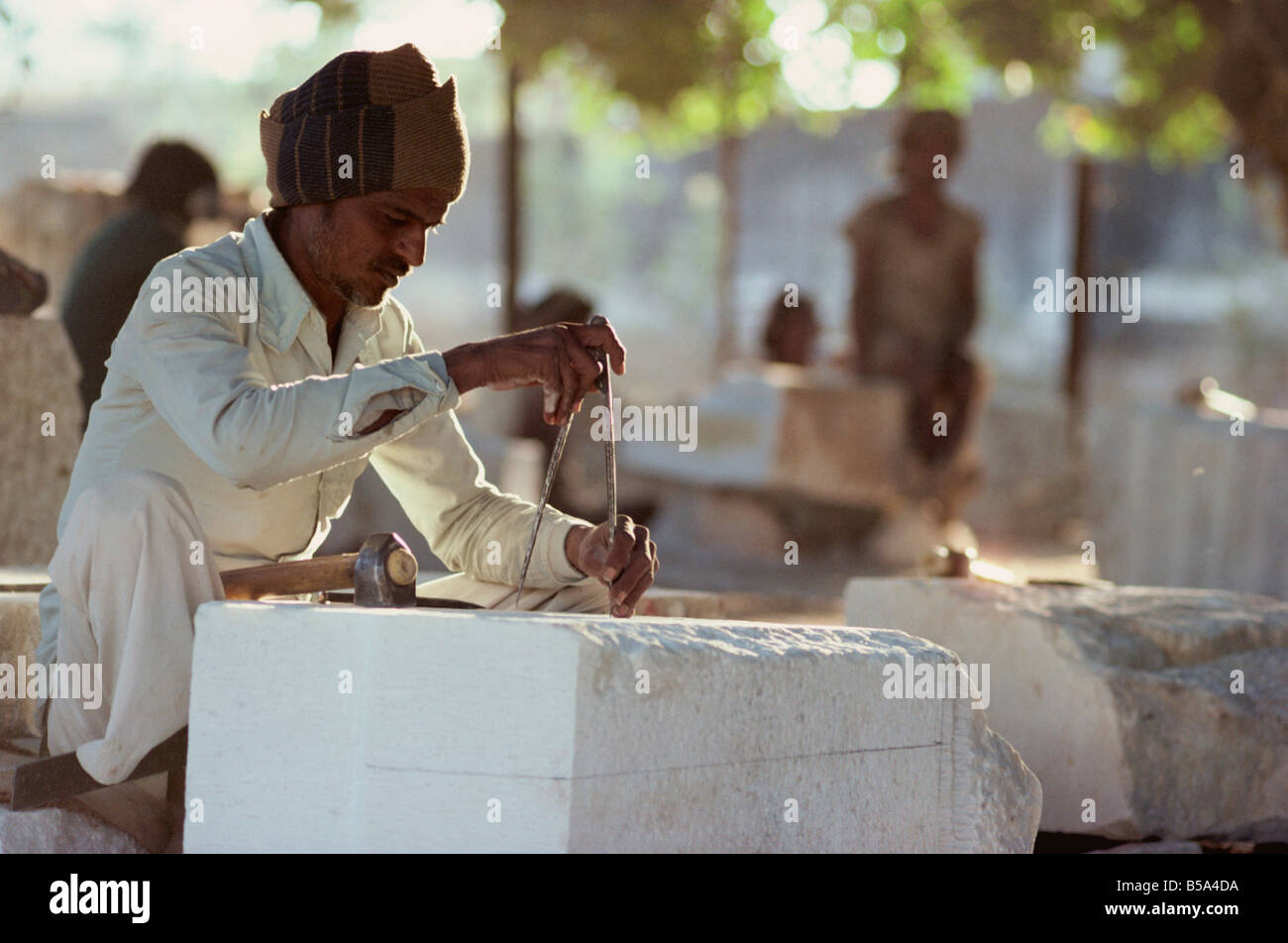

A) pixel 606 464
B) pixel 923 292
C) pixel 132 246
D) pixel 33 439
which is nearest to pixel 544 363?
pixel 606 464

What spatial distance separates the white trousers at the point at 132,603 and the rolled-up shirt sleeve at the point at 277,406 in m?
0.13

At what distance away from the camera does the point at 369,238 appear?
3225mm

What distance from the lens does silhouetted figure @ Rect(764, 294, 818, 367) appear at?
11.5 metres

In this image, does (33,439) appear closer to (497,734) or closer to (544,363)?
(544,363)

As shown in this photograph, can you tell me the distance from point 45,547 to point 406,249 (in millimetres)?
2229

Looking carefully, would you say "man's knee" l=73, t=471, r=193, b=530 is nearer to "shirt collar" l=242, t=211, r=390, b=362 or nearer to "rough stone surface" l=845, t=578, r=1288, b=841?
"shirt collar" l=242, t=211, r=390, b=362

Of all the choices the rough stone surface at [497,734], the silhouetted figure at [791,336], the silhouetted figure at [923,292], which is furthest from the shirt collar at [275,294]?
the silhouetted figure at [791,336]

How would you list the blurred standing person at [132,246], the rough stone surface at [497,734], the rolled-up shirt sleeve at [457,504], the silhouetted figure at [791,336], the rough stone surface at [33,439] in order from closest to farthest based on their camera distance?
the rough stone surface at [497,734], the rolled-up shirt sleeve at [457,504], the rough stone surface at [33,439], the blurred standing person at [132,246], the silhouetted figure at [791,336]

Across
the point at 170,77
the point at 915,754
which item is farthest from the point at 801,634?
the point at 170,77

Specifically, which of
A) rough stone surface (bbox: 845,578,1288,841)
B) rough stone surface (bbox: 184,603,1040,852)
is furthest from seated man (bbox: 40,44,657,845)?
rough stone surface (bbox: 845,578,1288,841)

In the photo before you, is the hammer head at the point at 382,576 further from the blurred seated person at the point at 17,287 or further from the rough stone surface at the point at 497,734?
the blurred seated person at the point at 17,287

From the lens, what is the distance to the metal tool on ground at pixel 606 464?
3.03 meters

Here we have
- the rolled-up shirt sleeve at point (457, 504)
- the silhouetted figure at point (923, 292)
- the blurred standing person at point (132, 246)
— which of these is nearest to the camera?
the rolled-up shirt sleeve at point (457, 504)

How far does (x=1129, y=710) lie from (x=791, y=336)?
7.63 m
